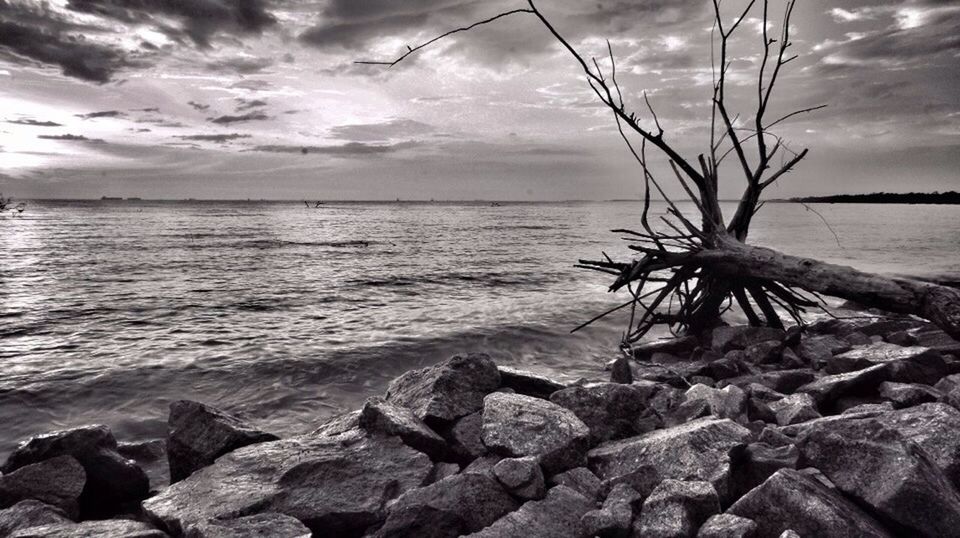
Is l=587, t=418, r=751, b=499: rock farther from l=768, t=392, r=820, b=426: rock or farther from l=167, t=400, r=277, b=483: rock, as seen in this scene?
l=167, t=400, r=277, b=483: rock

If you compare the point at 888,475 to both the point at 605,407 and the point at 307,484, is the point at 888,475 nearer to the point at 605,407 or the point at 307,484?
the point at 605,407

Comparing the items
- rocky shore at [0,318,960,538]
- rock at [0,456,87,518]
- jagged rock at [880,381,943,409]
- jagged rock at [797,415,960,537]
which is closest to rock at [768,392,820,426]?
rocky shore at [0,318,960,538]

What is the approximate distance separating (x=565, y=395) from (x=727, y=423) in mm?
1429

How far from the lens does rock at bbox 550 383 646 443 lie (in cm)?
484

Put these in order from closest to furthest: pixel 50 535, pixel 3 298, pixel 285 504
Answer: pixel 50 535, pixel 285 504, pixel 3 298

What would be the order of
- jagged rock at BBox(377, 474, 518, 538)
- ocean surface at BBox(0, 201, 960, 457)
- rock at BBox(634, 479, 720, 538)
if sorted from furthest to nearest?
ocean surface at BBox(0, 201, 960, 457), jagged rock at BBox(377, 474, 518, 538), rock at BBox(634, 479, 720, 538)

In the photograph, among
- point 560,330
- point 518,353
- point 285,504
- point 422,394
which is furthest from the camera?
point 560,330

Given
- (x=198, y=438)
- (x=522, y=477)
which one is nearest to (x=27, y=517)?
(x=198, y=438)

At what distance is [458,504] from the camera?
3539 mm

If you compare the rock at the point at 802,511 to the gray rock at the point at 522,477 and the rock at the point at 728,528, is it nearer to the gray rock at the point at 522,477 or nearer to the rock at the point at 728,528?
the rock at the point at 728,528

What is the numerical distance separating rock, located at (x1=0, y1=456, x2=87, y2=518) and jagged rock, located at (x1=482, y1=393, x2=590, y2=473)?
10.9 feet

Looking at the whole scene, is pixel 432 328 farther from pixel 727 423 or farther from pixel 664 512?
pixel 664 512

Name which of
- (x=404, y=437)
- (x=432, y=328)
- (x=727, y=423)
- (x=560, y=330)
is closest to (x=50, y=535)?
(x=404, y=437)

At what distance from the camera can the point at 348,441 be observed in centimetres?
482
